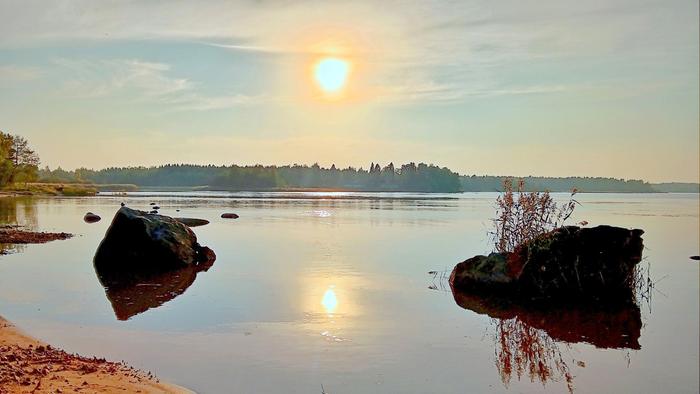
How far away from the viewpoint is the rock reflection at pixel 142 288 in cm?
1714

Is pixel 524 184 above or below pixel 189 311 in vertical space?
above

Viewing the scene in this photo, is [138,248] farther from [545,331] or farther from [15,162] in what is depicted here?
[15,162]

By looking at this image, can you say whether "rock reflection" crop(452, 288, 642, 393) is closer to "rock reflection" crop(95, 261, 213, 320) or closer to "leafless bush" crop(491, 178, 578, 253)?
"leafless bush" crop(491, 178, 578, 253)

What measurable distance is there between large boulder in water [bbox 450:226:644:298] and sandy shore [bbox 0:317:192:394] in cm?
1293

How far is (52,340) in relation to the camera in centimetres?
1295

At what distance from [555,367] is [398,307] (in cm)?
612

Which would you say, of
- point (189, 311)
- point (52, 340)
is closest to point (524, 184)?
point (189, 311)

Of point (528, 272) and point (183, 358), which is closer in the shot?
point (183, 358)

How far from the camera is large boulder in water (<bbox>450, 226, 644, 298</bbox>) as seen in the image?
19766 millimetres

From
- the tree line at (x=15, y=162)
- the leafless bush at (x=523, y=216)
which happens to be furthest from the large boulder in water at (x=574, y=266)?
the tree line at (x=15, y=162)

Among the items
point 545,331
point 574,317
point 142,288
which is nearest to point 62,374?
point 142,288

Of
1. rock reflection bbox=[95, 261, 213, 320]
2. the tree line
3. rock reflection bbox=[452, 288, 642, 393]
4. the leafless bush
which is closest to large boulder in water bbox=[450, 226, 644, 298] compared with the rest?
the leafless bush

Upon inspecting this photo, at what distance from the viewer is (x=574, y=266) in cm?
1991

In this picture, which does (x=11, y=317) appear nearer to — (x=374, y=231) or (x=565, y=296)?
(x=565, y=296)
